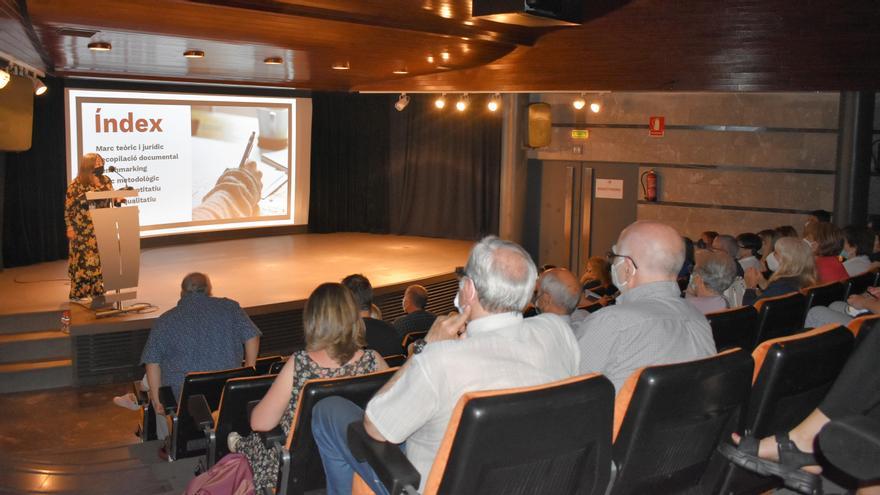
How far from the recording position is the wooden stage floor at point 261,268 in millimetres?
8227

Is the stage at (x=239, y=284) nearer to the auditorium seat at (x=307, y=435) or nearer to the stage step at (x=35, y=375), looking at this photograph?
the stage step at (x=35, y=375)

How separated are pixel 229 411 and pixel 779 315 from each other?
2460mm

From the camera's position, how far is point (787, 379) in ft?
7.93

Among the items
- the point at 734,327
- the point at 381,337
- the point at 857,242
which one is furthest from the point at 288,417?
the point at 857,242

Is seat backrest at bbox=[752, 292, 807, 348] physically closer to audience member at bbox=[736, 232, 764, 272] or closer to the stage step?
audience member at bbox=[736, 232, 764, 272]

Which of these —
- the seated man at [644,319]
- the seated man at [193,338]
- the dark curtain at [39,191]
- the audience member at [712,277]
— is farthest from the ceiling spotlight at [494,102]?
the seated man at [644,319]

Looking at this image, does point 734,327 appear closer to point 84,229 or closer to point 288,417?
point 288,417

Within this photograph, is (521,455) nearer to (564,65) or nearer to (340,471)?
(340,471)

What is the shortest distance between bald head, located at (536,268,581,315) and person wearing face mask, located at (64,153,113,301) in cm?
507

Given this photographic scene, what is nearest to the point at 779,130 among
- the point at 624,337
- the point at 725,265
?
the point at 725,265

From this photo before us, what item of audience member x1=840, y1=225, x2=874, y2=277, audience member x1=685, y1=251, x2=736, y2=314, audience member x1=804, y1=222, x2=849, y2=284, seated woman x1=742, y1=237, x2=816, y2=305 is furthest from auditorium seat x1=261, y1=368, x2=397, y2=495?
audience member x1=840, y1=225, x2=874, y2=277

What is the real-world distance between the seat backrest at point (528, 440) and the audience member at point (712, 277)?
233 cm

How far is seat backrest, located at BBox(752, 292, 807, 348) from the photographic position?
3786 millimetres

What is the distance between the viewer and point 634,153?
11.0m
